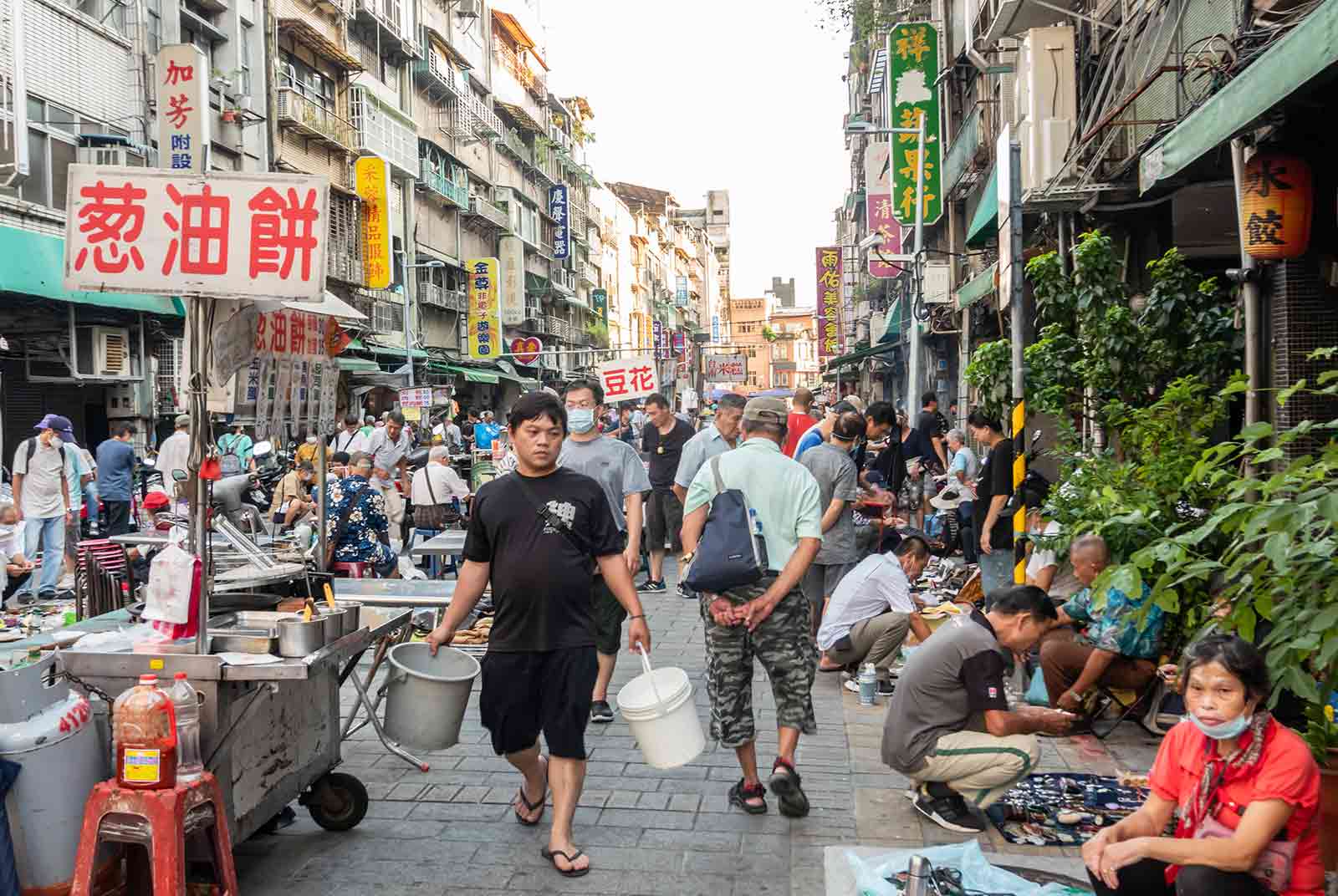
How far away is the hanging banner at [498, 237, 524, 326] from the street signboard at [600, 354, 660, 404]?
35.9m

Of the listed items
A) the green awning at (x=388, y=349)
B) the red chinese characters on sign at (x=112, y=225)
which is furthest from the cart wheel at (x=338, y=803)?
the green awning at (x=388, y=349)

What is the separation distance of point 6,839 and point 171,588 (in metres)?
1.02

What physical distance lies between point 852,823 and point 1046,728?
99 cm

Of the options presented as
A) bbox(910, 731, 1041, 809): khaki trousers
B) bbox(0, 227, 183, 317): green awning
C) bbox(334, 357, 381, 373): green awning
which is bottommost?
bbox(910, 731, 1041, 809): khaki trousers

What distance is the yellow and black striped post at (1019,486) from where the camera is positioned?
8219 mm

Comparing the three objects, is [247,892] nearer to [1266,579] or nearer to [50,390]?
[1266,579]

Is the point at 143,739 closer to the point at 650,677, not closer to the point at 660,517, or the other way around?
the point at 650,677

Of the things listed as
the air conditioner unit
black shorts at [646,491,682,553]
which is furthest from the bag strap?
the air conditioner unit

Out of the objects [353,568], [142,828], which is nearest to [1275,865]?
[142,828]

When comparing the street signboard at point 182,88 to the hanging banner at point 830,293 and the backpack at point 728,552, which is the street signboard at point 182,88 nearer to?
the backpack at point 728,552

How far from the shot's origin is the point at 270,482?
20375 mm

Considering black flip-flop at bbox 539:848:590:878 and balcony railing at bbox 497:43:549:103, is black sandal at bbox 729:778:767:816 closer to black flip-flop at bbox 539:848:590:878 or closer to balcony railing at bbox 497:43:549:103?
black flip-flop at bbox 539:848:590:878

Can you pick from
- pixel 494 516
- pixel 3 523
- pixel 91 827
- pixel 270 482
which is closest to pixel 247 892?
pixel 91 827

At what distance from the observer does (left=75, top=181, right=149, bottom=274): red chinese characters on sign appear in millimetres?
4758
